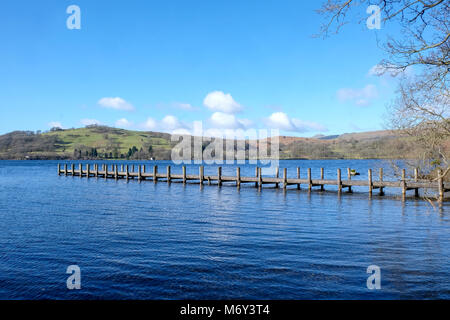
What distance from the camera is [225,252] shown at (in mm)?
12555

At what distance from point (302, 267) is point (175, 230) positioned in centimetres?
720

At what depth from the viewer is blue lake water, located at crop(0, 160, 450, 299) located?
9094 millimetres

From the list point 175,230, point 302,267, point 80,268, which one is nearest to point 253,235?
point 175,230

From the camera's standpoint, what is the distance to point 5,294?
29.1ft

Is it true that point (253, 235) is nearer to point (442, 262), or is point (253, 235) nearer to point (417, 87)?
point (442, 262)

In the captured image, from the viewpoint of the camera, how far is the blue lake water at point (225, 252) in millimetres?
9094

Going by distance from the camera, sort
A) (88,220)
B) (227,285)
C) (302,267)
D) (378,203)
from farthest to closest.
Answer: (378,203) < (88,220) < (302,267) < (227,285)

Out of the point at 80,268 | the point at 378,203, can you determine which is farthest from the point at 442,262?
the point at 378,203
